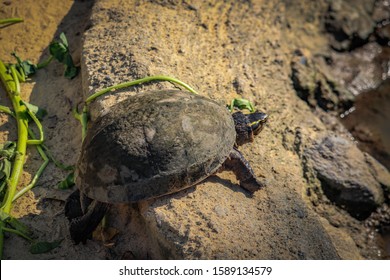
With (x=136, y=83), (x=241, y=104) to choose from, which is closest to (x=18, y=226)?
(x=136, y=83)

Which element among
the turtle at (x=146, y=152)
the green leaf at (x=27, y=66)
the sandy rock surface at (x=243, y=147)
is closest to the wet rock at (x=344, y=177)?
the sandy rock surface at (x=243, y=147)

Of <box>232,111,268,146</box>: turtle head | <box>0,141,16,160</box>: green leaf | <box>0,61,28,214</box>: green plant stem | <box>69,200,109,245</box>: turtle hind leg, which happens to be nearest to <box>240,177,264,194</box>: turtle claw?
<box>232,111,268,146</box>: turtle head

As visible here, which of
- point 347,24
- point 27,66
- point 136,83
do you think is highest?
point 347,24

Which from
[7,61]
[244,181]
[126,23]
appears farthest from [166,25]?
[244,181]

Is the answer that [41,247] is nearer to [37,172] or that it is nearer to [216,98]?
[37,172]

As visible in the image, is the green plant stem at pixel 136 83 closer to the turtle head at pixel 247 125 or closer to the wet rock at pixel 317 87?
the turtle head at pixel 247 125

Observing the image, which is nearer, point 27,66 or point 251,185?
point 251,185

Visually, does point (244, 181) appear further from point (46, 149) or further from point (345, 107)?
point (345, 107)

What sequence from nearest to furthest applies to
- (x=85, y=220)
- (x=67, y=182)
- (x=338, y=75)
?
1. (x=85, y=220)
2. (x=67, y=182)
3. (x=338, y=75)
